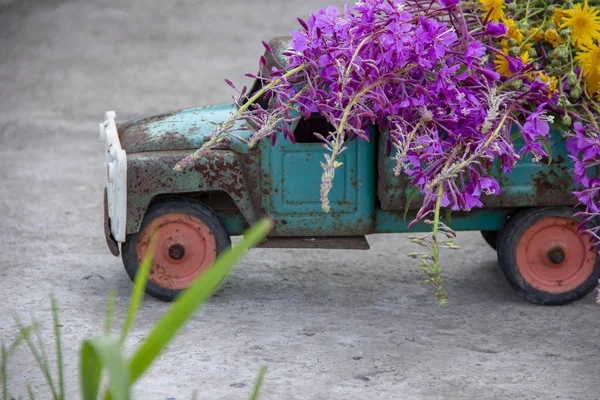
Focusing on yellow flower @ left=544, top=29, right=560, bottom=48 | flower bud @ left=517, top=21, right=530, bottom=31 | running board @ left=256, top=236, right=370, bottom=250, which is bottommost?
running board @ left=256, top=236, right=370, bottom=250

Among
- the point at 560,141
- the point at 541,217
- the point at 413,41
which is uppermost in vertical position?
the point at 413,41

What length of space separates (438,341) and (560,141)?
115 cm

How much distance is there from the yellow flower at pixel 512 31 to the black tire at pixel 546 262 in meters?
0.97

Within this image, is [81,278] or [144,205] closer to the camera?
[144,205]

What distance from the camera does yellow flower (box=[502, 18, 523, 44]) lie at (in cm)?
456

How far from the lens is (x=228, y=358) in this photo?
4.39 m

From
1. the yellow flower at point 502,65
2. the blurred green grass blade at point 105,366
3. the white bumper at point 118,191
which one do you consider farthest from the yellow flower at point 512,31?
the blurred green grass blade at point 105,366

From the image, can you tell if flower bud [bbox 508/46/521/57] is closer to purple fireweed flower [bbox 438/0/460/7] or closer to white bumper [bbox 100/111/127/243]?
purple fireweed flower [bbox 438/0/460/7]

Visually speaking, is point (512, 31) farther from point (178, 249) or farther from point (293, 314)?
point (178, 249)

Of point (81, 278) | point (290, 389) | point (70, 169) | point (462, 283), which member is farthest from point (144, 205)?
point (70, 169)

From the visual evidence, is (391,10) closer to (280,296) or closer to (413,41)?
(413,41)

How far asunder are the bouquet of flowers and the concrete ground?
585 mm

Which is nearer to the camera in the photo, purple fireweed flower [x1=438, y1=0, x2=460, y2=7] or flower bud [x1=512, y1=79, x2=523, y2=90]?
purple fireweed flower [x1=438, y1=0, x2=460, y2=7]

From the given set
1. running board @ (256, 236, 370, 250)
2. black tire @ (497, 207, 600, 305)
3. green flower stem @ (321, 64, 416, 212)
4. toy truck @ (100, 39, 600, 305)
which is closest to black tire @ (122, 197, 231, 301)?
toy truck @ (100, 39, 600, 305)
